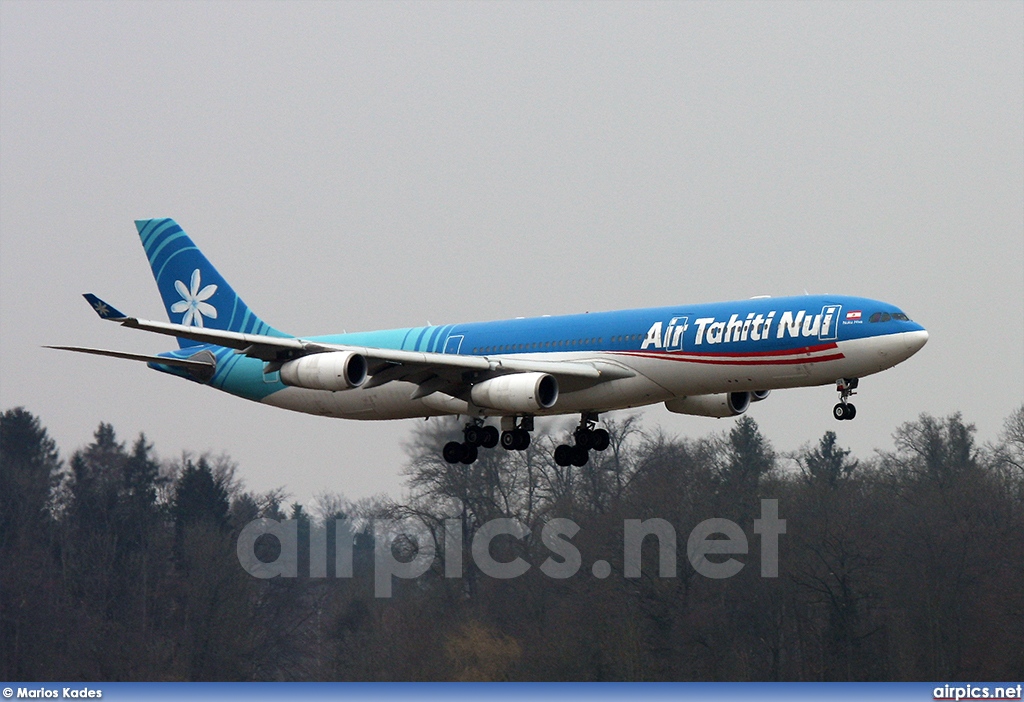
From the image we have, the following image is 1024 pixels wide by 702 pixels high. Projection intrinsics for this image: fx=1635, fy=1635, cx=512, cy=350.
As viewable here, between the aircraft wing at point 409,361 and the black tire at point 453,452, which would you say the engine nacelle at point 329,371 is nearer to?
the aircraft wing at point 409,361

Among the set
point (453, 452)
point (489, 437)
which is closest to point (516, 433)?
point (489, 437)

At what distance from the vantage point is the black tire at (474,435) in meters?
51.5

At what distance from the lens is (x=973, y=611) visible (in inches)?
2448

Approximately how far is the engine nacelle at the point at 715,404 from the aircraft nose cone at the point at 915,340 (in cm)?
759

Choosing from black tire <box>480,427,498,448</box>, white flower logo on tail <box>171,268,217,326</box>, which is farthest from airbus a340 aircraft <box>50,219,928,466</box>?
white flower logo on tail <box>171,268,217,326</box>

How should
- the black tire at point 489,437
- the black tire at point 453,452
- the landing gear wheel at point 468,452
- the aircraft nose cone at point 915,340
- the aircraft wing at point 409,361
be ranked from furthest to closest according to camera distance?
the landing gear wheel at point 468,452, the black tire at point 453,452, the black tire at point 489,437, the aircraft wing at point 409,361, the aircraft nose cone at point 915,340

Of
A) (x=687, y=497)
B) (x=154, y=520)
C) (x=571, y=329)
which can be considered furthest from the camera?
(x=154, y=520)

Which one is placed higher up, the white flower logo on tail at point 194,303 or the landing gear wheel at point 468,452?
the white flower logo on tail at point 194,303

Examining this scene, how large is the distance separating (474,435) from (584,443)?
11.4ft

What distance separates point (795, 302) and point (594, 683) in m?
23.3

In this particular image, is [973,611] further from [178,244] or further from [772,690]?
[178,244]

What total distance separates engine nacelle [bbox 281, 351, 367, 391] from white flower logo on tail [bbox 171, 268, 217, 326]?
39.3ft

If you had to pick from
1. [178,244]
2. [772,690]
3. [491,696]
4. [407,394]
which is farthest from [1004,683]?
[178,244]

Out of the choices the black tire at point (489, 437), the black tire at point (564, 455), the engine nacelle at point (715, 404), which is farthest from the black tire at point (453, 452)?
the engine nacelle at point (715, 404)
